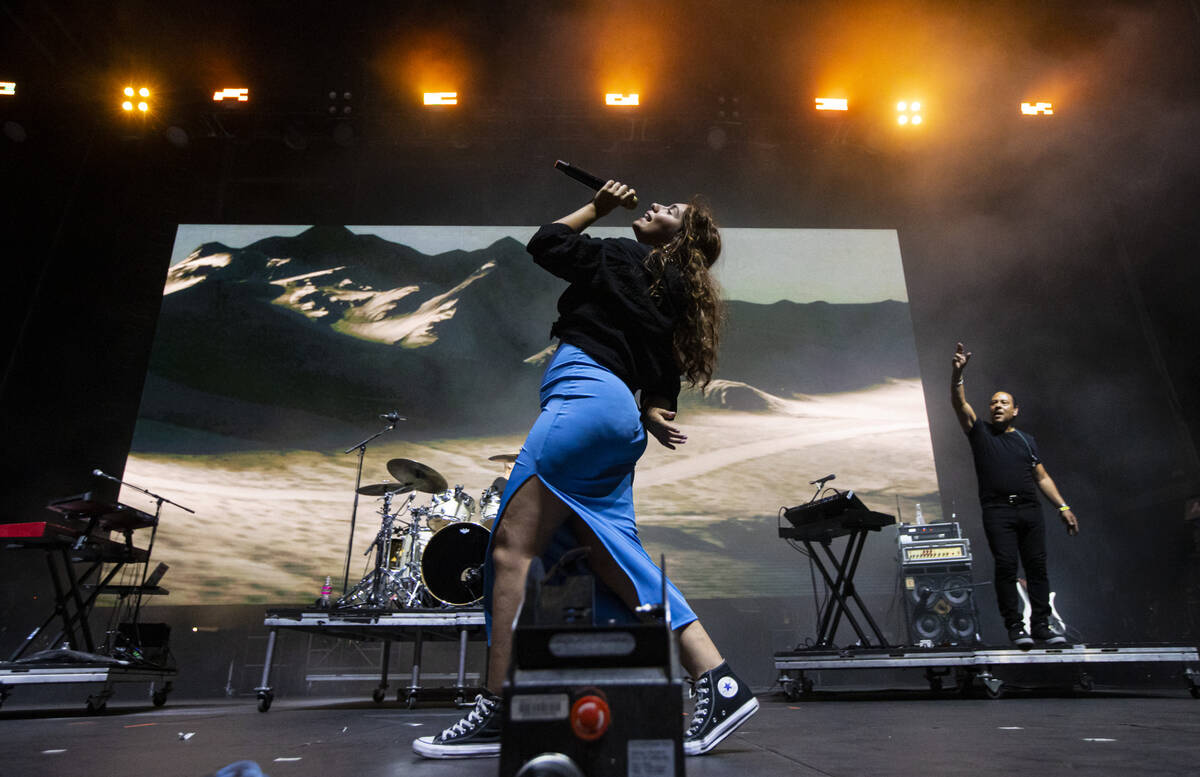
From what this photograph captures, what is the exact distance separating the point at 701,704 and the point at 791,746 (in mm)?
273

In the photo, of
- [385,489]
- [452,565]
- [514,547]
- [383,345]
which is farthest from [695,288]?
[383,345]

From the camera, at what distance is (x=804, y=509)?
10.7ft

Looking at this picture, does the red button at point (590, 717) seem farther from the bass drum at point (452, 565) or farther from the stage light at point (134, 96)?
the stage light at point (134, 96)

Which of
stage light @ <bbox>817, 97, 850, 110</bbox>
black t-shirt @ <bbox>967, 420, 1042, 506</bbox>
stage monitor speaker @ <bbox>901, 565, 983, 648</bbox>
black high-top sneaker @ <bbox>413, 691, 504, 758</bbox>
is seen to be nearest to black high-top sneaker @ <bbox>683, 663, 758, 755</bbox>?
black high-top sneaker @ <bbox>413, 691, 504, 758</bbox>

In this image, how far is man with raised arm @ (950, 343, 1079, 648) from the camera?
9.44 feet

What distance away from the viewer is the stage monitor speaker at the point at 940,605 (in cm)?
416

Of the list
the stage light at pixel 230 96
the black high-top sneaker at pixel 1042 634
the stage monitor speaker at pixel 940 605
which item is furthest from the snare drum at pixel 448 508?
the stage light at pixel 230 96

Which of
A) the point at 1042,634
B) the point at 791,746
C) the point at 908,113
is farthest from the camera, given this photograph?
the point at 908,113

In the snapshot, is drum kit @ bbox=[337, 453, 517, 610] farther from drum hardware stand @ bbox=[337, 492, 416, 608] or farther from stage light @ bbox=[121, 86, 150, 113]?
stage light @ bbox=[121, 86, 150, 113]

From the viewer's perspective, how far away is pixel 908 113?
17.8 ft

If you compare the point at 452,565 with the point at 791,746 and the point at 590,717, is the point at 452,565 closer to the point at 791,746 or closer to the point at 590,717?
the point at 791,746

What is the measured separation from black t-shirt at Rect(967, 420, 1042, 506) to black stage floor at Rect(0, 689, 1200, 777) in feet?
3.66

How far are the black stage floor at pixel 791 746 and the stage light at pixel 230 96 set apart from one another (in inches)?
193

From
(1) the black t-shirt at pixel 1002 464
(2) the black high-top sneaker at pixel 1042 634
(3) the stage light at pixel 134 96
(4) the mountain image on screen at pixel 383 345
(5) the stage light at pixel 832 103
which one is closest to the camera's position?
(2) the black high-top sneaker at pixel 1042 634
